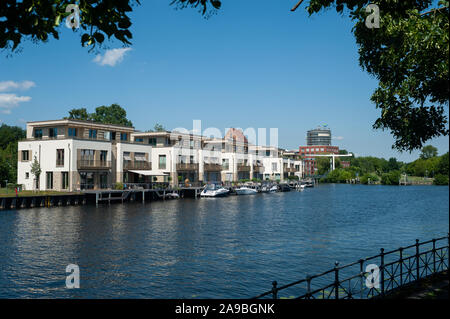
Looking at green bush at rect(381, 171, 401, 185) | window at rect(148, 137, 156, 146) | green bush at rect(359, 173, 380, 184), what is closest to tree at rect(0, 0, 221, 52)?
window at rect(148, 137, 156, 146)

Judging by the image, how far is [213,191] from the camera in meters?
80.8

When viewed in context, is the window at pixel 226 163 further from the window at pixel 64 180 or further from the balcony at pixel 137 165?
the window at pixel 64 180

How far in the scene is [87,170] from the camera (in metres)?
64.2

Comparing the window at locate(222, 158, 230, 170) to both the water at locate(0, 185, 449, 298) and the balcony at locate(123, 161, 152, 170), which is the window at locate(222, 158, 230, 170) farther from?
the water at locate(0, 185, 449, 298)

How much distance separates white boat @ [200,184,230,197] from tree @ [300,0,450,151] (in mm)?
66829

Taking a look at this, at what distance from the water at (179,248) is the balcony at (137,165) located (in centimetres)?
2379

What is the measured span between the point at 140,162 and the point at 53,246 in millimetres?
47647

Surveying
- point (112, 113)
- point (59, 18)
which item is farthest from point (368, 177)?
point (59, 18)

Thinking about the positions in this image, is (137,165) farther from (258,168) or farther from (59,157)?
(258,168)

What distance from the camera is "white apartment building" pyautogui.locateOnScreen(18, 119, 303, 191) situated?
63.0 m

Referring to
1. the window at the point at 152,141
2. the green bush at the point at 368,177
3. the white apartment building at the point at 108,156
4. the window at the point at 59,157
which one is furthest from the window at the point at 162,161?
the green bush at the point at 368,177

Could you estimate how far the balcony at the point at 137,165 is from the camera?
2825 inches
